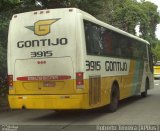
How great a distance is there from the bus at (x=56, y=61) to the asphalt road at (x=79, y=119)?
1.73 ft

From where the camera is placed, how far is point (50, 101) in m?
13.5

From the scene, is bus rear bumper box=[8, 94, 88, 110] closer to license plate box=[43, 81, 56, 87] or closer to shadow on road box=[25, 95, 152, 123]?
license plate box=[43, 81, 56, 87]

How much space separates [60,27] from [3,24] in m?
4.14

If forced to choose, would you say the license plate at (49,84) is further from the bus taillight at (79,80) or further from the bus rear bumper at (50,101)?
the bus taillight at (79,80)

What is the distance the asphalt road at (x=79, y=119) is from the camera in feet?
42.0

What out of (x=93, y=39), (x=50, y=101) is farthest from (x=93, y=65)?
(x=50, y=101)

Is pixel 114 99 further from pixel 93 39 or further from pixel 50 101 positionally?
pixel 50 101

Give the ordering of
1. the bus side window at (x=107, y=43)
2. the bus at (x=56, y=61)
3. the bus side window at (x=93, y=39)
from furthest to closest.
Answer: the bus side window at (x=107, y=43) → the bus side window at (x=93, y=39) → the bus at (x=56, y=61)

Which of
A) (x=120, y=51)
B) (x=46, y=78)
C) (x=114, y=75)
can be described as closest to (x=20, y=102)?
(x=46, y=78)

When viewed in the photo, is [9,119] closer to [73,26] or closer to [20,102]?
[20,102]

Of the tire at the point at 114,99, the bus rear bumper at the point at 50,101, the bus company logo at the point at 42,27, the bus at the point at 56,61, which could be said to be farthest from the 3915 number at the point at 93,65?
the tire at the point at 114,99

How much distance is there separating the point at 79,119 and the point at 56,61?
2.07 meters

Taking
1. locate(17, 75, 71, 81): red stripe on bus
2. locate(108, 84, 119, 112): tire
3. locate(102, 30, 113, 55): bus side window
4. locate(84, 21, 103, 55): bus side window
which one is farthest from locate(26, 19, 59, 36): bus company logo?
locate(108, 84, 119, 112): tire

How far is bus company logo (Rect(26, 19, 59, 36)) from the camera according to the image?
13.7m
